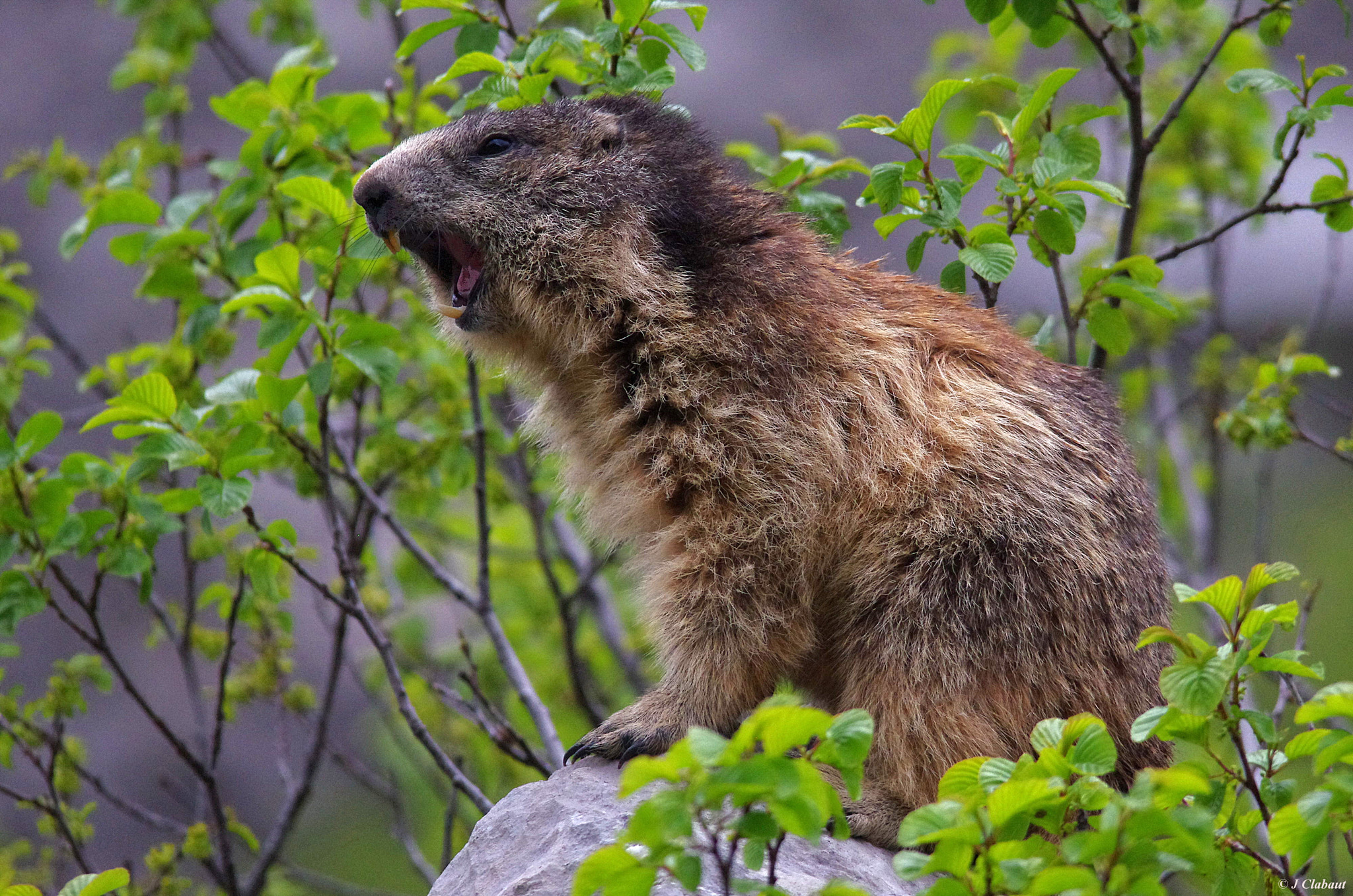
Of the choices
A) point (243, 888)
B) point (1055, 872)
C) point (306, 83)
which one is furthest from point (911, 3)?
point (1055, 872)

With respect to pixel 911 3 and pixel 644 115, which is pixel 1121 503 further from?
pixel 911 3

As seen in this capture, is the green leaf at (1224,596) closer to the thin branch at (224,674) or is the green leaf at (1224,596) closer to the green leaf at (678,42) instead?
the green leaf at (678,42)

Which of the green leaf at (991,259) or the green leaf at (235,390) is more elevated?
the green leaf at (235,390)

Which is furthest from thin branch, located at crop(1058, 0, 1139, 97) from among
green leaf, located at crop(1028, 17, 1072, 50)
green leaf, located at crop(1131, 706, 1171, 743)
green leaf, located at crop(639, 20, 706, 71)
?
green leaf, located at crop(1131, 706, 1171, 743)

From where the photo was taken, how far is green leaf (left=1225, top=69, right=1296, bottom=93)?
4.36 metres

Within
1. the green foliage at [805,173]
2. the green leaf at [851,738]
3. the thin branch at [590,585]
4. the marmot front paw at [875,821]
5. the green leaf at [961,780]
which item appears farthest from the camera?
the thin branch at [590,585]

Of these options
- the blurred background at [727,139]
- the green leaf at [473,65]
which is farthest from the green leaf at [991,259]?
the blurred background at [727,139]

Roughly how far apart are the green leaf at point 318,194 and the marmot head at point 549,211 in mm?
83

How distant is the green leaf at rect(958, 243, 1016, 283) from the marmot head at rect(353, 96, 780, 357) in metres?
0.87

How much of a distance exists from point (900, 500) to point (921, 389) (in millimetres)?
478

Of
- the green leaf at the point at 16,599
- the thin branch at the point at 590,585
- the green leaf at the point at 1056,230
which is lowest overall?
the thin branch at the point at 590,585

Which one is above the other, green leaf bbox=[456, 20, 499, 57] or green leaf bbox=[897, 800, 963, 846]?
green leaf bbox=[456, 20, 499, 57]

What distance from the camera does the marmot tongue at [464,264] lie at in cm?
482

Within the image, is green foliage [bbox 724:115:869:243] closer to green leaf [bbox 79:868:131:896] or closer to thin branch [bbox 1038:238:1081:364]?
thin branch [bbox 1038:238:1081:364]
